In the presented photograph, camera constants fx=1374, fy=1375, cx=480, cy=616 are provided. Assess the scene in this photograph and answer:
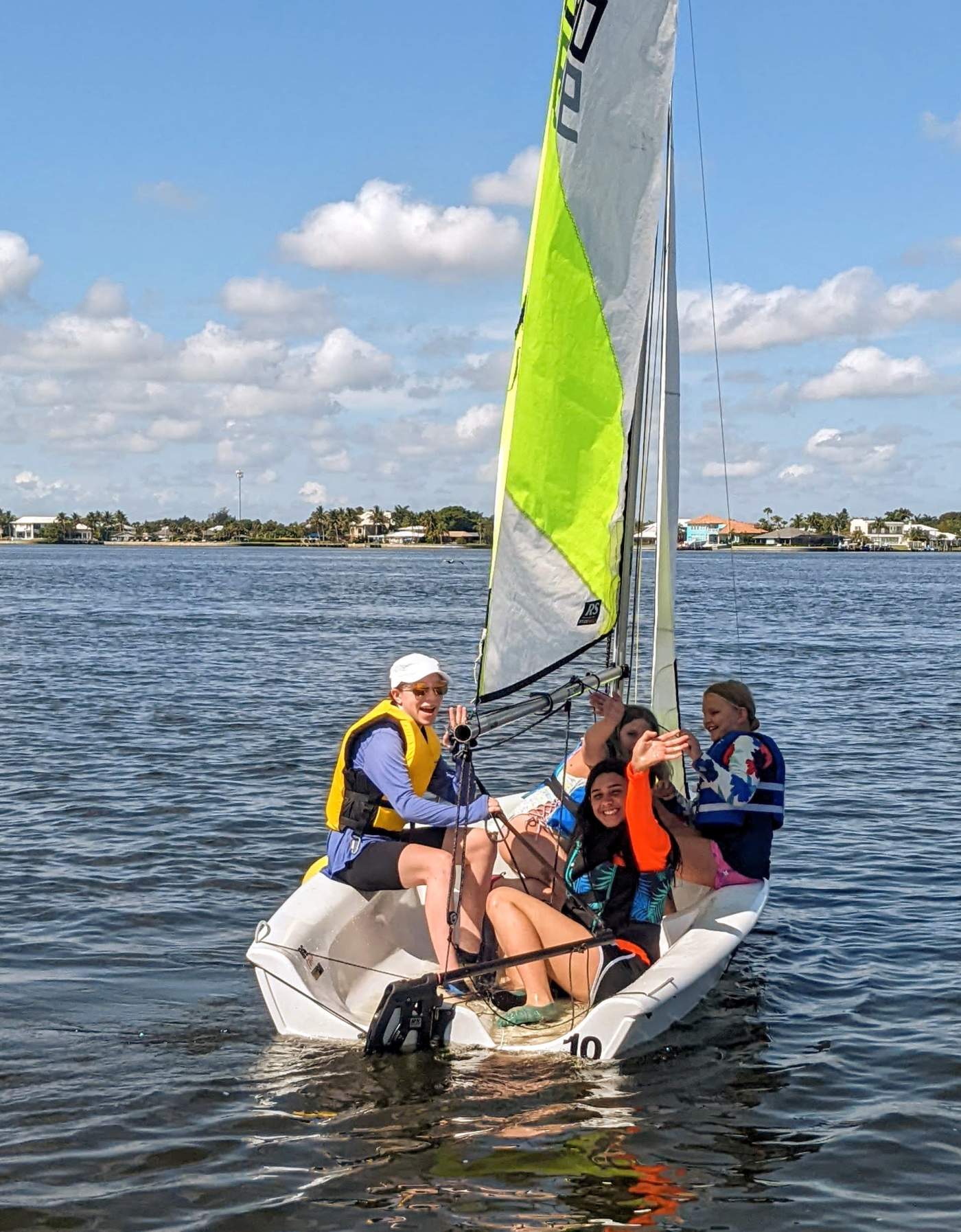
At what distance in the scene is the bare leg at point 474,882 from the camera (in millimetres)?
6215

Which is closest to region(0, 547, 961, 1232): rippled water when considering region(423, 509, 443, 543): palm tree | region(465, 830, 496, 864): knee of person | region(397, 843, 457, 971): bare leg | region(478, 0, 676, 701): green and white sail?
region(397, 843, 457, 971): bare leg

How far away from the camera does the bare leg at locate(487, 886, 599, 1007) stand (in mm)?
5949

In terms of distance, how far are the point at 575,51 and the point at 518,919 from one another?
387 cm

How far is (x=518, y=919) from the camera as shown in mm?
5953

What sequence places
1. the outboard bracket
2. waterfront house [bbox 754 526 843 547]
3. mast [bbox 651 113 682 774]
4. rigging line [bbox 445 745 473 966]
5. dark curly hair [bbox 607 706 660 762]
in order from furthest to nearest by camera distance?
waterfront house [bbox 754 526 843 547]
mast [bbox 651 113 682 774]
dark curly hair [bbox 607 706 660 762]
rigging line [bbox 445 745 473 966]
the outboard bracket

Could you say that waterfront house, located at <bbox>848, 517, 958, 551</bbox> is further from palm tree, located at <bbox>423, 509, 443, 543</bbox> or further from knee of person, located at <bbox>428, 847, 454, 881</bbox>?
knee of person, located at <bbox>428, 847, 454, 881</bbox>

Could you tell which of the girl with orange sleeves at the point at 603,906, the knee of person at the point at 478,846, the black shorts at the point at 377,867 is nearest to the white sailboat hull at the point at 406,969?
the girl with orange sleeves at the point at 603,906

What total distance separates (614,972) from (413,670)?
5.16 feet

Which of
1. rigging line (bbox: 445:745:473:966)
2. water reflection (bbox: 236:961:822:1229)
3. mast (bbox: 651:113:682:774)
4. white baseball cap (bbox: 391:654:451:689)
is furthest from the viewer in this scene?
mast (bbox: 651:113:682:774)

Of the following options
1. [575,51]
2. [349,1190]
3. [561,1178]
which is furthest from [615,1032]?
[575,51]

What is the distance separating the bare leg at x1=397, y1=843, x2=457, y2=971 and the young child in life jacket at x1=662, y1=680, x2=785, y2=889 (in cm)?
A: 129

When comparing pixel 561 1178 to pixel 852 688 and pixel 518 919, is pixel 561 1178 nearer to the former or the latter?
pixel 518 919

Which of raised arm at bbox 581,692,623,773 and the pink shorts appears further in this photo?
the pink shorts

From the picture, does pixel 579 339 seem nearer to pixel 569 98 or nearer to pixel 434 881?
pixel 569 98
